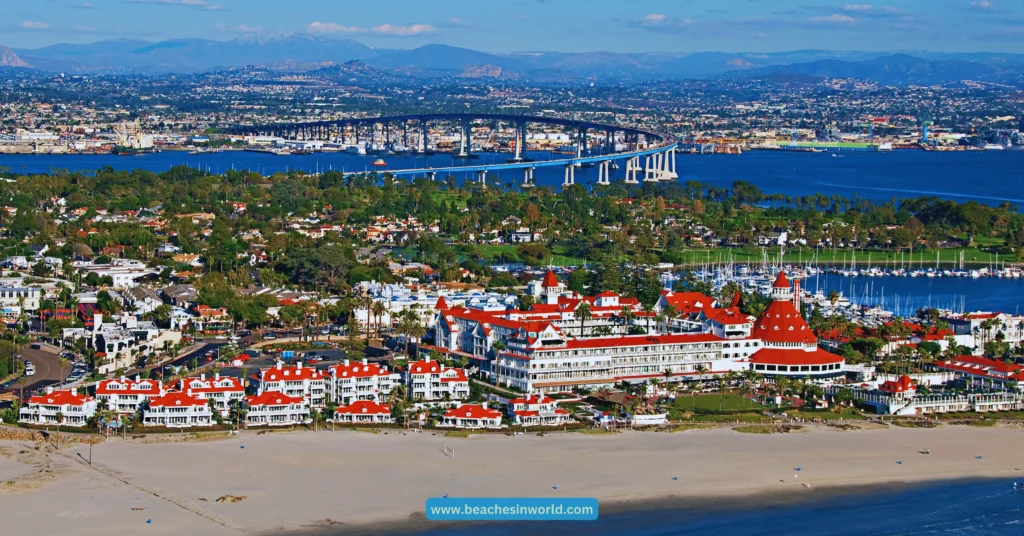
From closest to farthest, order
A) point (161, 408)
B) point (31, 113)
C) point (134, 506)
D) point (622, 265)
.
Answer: point (134, 506) → point (161, 408) → point (622, 265) → point (31, 113)

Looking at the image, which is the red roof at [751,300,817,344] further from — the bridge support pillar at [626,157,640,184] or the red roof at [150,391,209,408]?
the bridge support pillar at [626,157,640,184]

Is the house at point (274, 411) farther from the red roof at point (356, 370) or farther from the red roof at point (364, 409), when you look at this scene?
the red roof at point (356, 370)

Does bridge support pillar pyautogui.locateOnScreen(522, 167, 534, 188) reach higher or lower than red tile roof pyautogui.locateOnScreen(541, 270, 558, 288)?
lower

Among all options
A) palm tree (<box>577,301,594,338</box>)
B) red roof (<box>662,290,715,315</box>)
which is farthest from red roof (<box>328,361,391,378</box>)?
red roof (<box>662,290,715,315</box>)

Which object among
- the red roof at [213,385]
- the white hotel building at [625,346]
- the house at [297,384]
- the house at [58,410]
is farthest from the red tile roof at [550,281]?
the house at [58,410]

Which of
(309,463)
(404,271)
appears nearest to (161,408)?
(309,463)

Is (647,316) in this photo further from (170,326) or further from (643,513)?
(643,513)

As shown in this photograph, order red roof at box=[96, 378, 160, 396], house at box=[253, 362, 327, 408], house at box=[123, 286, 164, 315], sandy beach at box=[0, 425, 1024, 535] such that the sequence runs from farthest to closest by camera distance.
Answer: house at box=[123, 286, 164, 315]
house at box=[253, 362, 327, 408]
red roof at box=[96, 378, 160, 396]
sandy beach at box=[0, 425, 1024, 535]

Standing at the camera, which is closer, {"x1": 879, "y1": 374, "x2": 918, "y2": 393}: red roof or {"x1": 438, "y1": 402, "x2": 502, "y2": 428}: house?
{"x1": 438, "y1": 402, "x2": 502, "y2": 428}: house

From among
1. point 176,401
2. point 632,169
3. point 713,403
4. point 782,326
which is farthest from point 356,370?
point 632,169

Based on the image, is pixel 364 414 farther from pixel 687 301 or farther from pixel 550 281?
pixel 550 281
